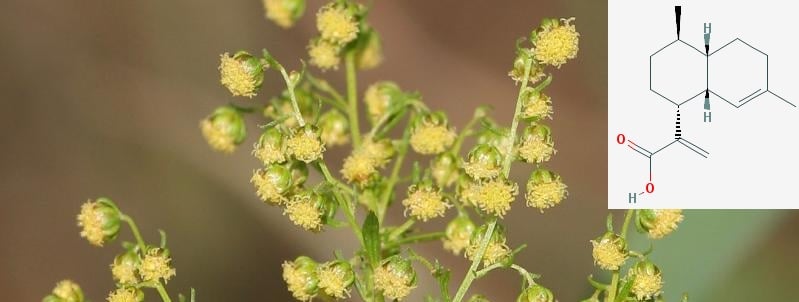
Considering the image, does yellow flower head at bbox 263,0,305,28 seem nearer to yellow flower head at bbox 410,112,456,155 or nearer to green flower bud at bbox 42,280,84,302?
yellow flower head at bbox 410,112,456,155

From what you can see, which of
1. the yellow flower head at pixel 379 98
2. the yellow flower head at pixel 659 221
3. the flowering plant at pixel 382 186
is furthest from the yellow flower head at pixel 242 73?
the yellow flower head at pixel 659 221

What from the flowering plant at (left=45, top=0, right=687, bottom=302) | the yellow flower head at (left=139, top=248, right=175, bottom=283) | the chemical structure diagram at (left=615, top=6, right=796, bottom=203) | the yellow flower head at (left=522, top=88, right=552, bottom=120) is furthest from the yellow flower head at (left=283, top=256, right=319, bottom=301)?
the chemical structure diagram at (left=615, top=6, right=796, bottom=203)

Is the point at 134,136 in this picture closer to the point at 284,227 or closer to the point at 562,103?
the point at 284,227

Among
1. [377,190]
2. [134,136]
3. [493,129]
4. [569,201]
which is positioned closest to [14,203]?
[134,136]

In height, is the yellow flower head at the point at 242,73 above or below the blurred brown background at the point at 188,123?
below

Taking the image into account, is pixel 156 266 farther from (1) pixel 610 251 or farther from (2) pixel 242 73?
(1) pixel 610 251

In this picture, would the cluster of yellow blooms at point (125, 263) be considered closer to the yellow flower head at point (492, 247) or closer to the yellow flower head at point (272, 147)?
the yellow flower head at point (272, 147)
